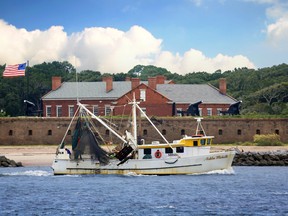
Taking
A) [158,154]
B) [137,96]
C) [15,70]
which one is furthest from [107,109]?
[158,154]

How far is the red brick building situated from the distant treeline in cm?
409

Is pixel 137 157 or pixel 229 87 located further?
pixel 229 87

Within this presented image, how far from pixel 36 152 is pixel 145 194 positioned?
94.1ft

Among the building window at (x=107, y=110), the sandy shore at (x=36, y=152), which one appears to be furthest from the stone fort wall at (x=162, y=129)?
the building window at (x=107, y=110)

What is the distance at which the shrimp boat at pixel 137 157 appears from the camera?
57.5 m

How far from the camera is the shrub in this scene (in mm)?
82250

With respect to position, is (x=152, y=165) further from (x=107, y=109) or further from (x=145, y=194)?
(x=107, y=109)

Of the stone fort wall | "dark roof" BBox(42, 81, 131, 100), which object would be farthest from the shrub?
"dark roof" BBox(42, 81, 131, 100)

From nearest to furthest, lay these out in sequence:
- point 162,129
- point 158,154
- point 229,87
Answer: point 158,154 → point 162,129 → point 229,87

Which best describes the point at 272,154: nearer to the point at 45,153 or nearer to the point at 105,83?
the point at 45,153

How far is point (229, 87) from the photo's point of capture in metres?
132

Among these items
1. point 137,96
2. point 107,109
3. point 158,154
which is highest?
point 137,96

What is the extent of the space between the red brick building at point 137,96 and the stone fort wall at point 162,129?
15.9ft

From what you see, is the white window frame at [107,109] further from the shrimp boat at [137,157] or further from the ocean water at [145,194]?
the shrimp boat at [137,157]
